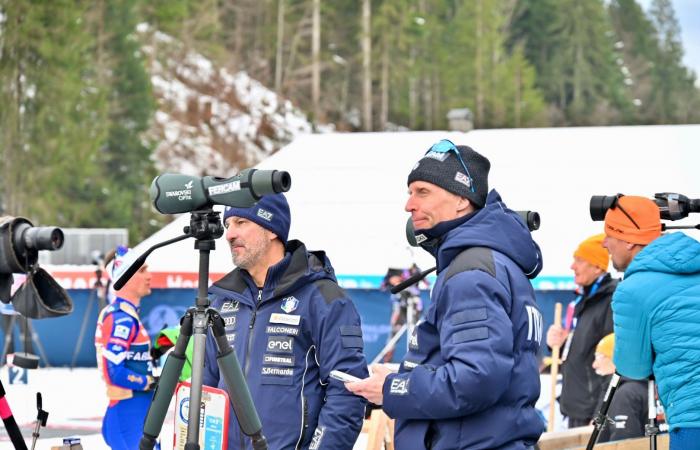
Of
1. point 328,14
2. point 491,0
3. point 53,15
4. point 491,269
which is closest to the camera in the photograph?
point 491,269

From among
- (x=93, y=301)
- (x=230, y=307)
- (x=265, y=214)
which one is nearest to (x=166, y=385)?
(x=230, y=307)

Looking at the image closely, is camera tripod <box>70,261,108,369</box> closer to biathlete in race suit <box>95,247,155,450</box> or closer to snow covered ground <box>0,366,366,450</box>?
snow covered ground <box>0,366,366,450</box>

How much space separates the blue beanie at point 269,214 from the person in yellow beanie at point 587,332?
3.51 meters

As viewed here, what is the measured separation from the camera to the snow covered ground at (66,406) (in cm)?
1025

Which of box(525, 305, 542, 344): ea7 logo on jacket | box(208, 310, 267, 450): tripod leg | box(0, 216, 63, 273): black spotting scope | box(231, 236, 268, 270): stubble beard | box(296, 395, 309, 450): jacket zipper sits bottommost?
box(296, 395, 309, 450): jacket zipper

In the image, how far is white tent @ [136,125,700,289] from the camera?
16938 millimetres

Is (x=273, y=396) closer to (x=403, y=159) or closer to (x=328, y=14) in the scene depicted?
(x=403, y=159)

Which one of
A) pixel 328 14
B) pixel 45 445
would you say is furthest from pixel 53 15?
pixel 45 445

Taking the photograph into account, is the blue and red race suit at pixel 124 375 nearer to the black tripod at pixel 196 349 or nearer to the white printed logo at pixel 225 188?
the black tripod at pixel 196 349

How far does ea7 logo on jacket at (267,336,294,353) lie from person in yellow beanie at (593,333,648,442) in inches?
128

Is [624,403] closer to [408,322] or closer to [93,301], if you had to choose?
[408,322]

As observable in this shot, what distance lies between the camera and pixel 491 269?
3529 mm

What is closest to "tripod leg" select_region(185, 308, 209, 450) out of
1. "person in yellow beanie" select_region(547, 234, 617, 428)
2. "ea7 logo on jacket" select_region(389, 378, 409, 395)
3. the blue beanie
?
"ea7 logo on jacket" select_region(389, 378, 409, 395)

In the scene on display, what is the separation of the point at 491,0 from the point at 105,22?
2782 centimetres
